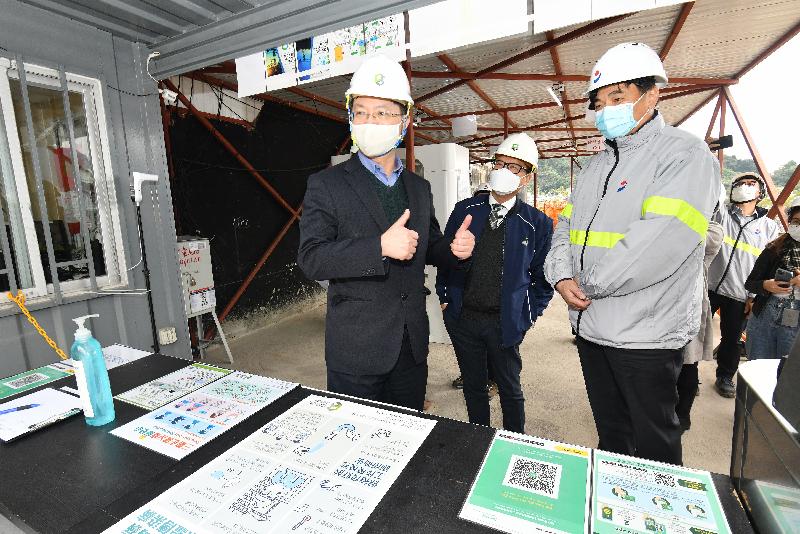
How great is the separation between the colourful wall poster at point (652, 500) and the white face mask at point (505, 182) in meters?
1.66

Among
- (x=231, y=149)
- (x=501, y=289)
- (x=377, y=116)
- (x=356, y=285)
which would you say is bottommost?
(x=501, y=289)

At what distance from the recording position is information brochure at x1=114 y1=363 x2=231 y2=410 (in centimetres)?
131

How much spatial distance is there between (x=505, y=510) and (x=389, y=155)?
1276mm

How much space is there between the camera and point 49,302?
7.71 ft

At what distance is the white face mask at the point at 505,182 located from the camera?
2.32 meters

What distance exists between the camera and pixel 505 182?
2.33 m

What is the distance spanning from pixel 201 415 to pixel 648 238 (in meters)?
1.57

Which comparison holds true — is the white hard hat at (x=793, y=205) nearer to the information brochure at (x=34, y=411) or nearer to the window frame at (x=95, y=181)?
the information brochure at (x=34, y=411)

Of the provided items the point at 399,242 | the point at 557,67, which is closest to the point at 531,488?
the point at 399,242

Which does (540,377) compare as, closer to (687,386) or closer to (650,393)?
(687,386)

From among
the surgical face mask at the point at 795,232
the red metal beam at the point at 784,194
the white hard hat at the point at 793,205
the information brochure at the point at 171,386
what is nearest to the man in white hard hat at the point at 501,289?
the information brochure at the point at 171,386

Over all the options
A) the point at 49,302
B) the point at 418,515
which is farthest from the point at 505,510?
the point at 49,302

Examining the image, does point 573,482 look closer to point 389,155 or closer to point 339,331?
point 339,331

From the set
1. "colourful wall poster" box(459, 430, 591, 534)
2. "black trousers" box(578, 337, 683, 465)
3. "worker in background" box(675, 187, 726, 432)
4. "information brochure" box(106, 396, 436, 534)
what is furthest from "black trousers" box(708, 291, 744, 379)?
"information brochure" box(106, 396, 436, 534)
